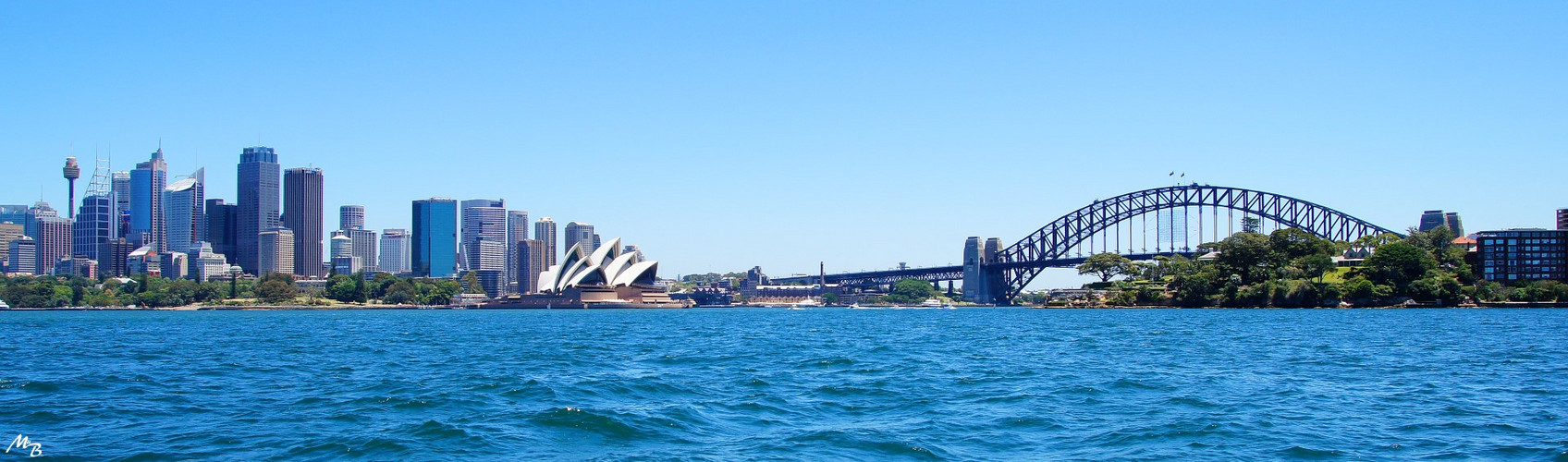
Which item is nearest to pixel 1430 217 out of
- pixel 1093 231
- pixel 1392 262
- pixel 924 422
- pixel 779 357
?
pixel 1093 231

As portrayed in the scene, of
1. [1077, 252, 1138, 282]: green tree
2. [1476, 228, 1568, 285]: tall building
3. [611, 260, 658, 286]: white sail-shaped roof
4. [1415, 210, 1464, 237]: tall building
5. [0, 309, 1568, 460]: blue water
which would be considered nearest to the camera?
[0, 309, 1568, 460]: blue water

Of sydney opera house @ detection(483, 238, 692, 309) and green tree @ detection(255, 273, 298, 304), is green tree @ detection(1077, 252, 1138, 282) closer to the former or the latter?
sydney opera house @ detection(483, 238, 692, 309)

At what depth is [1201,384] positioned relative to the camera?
2330 cm

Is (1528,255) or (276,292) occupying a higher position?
(1528,255)

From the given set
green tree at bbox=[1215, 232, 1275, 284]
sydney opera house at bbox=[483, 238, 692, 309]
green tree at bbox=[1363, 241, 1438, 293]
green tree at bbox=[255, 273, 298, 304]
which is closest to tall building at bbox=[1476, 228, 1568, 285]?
green tree at bbox=[1363, 241, 1438, 293]

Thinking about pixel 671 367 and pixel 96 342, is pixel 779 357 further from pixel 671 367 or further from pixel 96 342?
pixel 96 342

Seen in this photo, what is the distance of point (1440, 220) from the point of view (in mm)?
156125

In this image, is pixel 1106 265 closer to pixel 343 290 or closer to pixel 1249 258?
pixel 1249 258

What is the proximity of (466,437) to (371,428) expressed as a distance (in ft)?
5.69

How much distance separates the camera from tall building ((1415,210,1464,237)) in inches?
6083

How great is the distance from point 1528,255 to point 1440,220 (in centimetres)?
5491

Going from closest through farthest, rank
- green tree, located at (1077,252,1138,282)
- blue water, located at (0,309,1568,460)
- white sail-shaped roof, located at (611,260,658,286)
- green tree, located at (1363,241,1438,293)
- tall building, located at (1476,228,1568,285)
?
blue water, located at (0,309,1568,460) → green tree, located at (1363,241,1438,293) → tall building, located at (1476,228,1568,285) → green tree, located at (1077,252,1138,282) → white sail-shaped roof, located at (611,260,658,286)

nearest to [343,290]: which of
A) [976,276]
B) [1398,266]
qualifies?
[976,276]

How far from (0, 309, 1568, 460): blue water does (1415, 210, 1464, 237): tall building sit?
13328cm
